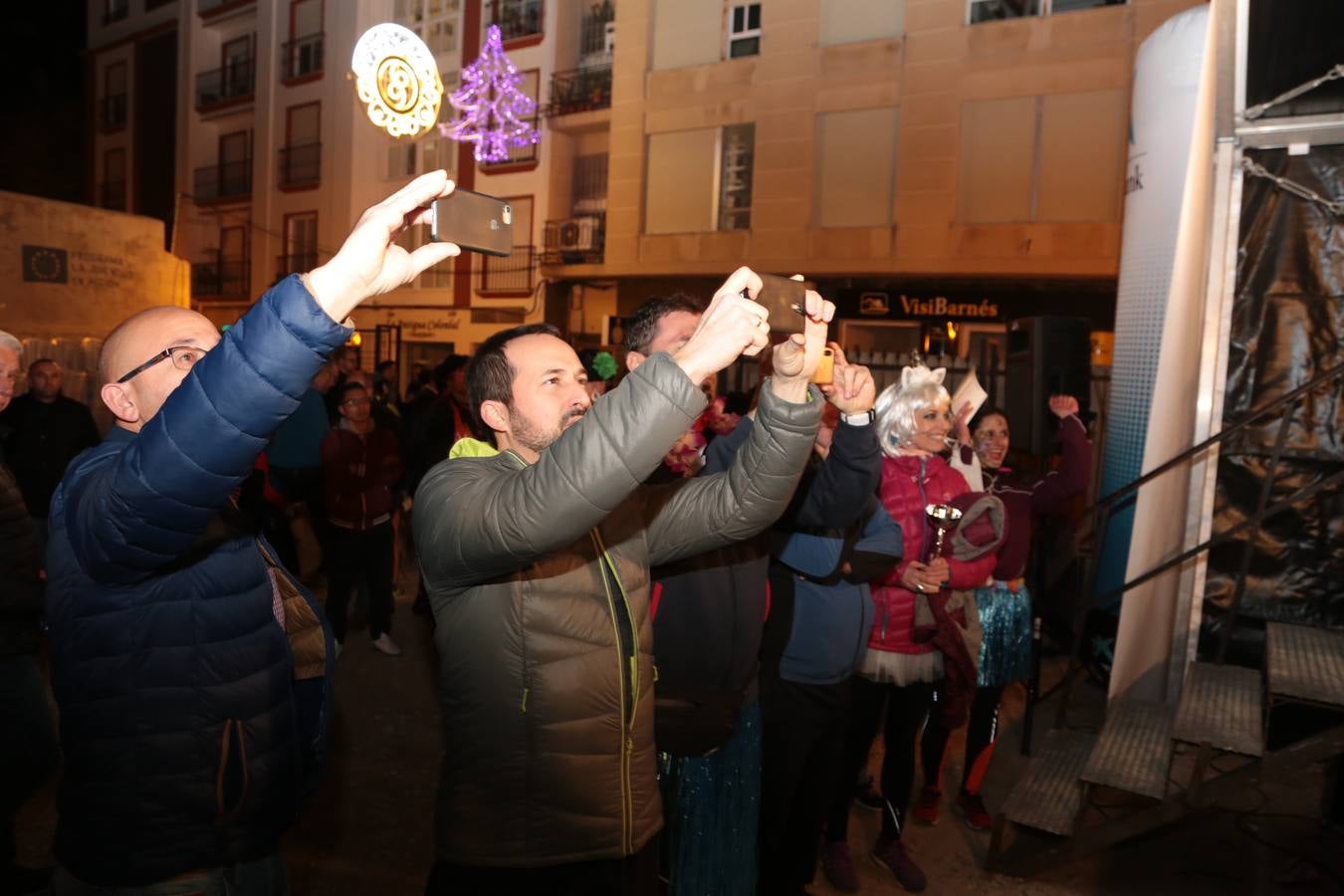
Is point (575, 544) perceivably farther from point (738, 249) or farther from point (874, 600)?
point (738, 249)

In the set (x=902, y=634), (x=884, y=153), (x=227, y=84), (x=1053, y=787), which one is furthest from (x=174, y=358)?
(x=227, y=84)

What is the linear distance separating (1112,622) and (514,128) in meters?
17.6

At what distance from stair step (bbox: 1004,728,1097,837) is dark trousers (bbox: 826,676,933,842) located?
47 centimetres

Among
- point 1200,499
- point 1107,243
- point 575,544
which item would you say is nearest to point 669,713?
point 575,544

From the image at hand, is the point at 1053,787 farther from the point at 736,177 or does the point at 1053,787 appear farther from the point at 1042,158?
the point at 736,177

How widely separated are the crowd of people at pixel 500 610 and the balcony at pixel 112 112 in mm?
33361

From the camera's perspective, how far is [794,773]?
305 centimetres

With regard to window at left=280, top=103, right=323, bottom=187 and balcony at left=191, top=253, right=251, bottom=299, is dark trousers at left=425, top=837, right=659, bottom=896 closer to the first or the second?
window at left=280, top=103, right=323, bottom=187

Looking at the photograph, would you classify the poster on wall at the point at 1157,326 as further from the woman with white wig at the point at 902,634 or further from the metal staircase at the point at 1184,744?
the woman with white wig at the point at 902,634

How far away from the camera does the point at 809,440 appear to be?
2.01 metres

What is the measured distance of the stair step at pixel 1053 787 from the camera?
3.71 meters

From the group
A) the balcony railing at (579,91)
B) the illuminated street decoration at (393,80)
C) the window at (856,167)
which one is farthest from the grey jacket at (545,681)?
the balcony railing at (579,91)

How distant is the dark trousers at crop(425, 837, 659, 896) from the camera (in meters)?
1.95

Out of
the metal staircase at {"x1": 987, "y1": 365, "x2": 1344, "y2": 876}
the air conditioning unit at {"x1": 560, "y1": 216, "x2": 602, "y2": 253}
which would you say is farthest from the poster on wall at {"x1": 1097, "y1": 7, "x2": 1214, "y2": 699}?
the air conditioning unit at {"x1": 560, "y1": 216, "x2": 602, "y2": 253}
